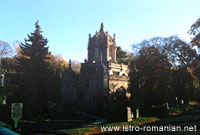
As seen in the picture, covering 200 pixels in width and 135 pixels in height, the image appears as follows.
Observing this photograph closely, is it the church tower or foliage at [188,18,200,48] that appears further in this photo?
the church tower

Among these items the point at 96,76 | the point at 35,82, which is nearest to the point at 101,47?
the point at 96,76

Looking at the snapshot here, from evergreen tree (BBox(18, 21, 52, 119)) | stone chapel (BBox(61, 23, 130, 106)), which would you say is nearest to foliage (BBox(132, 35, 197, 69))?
stone chapel (BBox(61, 23, 130, 106))

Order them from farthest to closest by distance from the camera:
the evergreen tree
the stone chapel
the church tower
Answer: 1. the church tower
2. the stone chapel
3. the evergreen tree

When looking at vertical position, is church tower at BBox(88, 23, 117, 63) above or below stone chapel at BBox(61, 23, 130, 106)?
above

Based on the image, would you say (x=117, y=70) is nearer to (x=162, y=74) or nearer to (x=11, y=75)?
(x=162, y=74)

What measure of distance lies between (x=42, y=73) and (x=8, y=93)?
14421mm

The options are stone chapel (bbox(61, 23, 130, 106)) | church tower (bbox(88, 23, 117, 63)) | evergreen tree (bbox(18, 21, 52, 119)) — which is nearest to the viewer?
evergreen tree (bbox(18, 21, 52, 119))

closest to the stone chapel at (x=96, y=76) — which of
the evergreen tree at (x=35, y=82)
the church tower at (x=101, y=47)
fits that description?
the church tower at (x=101, y=47)

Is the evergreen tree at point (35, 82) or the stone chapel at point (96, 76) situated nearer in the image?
the evergreen tree at point (35, 82)

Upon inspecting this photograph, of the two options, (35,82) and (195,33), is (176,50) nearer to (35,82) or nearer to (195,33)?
(195,33)

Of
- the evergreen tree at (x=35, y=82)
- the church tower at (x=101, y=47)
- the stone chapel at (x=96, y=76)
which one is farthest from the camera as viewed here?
the church tower at (x=101, y=47)

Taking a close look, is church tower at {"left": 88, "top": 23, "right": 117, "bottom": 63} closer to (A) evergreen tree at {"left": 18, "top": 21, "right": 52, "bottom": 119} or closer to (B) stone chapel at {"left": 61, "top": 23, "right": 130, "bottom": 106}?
(B) stone chapel at {"left": 61, "top": 23, "right": 130, "bottom": 106}

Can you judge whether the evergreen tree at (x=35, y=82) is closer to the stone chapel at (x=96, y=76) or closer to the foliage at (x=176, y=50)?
the stone chapel at (x=96, y=76)

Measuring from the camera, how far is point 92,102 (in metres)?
27.3
